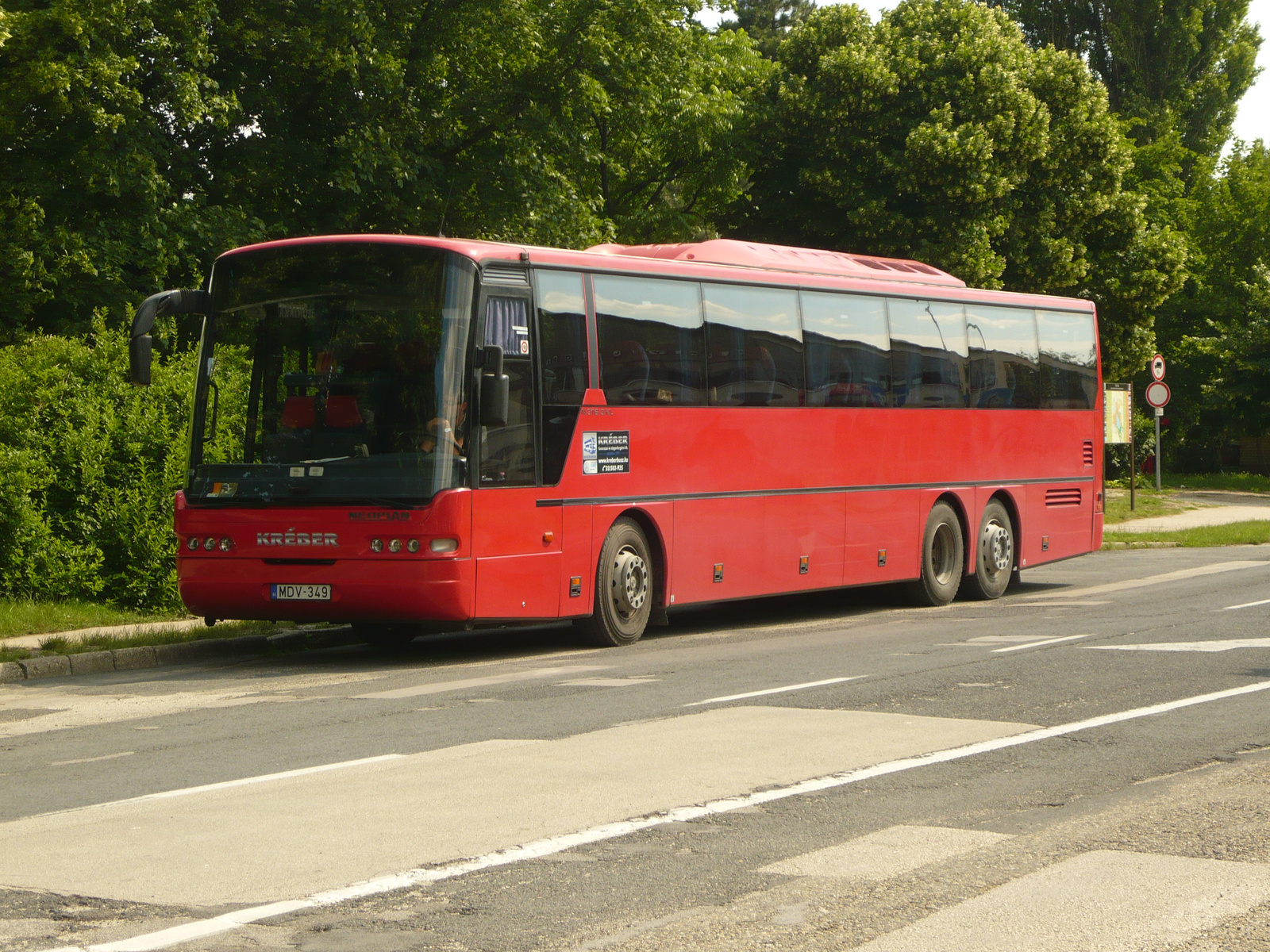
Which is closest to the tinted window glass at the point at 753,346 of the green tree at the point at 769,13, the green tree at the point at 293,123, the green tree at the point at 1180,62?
the green tree at the point at 293,123

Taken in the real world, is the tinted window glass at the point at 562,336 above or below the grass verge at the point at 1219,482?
above

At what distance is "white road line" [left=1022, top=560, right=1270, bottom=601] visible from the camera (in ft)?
62.6

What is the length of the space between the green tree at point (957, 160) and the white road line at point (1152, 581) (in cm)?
1169

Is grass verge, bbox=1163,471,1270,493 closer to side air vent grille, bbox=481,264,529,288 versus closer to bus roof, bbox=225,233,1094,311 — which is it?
bus roof, bbox=225,233,1094,311

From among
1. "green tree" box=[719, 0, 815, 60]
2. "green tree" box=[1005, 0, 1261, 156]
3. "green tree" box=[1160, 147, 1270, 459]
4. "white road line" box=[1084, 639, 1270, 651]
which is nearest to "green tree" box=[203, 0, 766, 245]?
"white road line" box=[1084, 639, 1270, 651]

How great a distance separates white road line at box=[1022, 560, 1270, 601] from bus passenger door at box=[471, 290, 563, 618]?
7.57 m

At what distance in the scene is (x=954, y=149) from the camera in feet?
108

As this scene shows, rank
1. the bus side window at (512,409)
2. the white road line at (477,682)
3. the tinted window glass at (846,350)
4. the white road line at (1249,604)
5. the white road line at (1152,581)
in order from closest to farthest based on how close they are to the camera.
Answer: the white road line at (477,682) < the bus side window at (512,409) < the white road line at (1249,604) < the tinted window glass at (846,350) < the white road line at (1152,581)

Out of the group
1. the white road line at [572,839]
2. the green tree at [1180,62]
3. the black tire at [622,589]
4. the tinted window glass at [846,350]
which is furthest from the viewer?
the green tree at [1180,62]

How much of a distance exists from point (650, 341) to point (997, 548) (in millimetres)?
6932

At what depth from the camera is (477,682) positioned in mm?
11516

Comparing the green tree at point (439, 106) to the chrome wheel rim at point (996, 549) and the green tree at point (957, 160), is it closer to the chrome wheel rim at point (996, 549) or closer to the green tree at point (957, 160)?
the green tree at point (957, 160)

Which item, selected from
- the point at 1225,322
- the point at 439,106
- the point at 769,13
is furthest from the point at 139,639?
the point at 769,13

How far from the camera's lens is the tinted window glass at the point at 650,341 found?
45.8 feet
